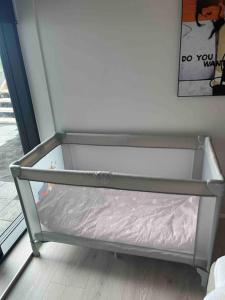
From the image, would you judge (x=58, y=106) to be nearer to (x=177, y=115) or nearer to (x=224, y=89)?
(x=177, y=115)

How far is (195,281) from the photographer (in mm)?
1436

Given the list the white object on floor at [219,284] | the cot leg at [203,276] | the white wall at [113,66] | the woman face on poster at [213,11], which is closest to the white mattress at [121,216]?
the cot leg at [203,276]

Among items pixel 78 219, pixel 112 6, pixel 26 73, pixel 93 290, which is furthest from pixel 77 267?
pixel 112 6

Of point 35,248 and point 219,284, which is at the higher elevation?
point 219,284

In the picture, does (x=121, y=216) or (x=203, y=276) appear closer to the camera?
(x=203, y=276)

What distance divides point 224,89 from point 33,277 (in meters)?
1.73

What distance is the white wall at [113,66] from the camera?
154cm

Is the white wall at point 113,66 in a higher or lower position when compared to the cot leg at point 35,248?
higher

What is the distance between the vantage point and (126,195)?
5.50 feet

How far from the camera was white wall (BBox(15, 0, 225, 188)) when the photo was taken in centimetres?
154

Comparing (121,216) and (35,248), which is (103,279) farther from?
(35,248)

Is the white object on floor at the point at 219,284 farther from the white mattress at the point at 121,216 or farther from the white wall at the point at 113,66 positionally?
the white wall at the point at 113,66

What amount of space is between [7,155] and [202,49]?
5.50 ft

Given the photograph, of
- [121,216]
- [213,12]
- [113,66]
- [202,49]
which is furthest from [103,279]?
[213,12]
